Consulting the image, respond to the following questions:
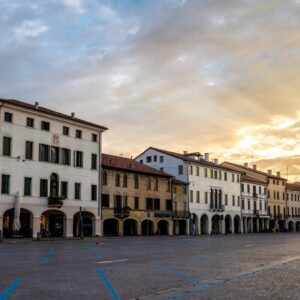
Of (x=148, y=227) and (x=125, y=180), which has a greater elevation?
(x=125, y=180)

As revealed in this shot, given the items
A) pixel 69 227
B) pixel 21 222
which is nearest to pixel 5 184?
pixel 21 222

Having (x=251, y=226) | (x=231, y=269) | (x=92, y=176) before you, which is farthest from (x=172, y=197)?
(x=231, y=269)

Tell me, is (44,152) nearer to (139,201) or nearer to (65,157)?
(65,157)

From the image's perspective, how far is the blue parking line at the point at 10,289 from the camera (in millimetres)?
10750

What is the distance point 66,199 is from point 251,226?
181 ft

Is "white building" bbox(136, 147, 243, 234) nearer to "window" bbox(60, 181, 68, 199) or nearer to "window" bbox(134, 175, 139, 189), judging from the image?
"window" bbox(134, 175, 139, 189)

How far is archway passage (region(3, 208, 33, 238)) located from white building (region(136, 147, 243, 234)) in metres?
31.4

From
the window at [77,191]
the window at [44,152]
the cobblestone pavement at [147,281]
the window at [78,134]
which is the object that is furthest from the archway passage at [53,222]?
the cobblestone pavement at [147,281]

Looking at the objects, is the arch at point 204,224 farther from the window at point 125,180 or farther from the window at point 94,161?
the window at point 94,161

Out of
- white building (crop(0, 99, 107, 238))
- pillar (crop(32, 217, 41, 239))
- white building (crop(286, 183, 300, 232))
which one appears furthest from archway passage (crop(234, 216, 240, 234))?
pillar (crop(32, 217, 41, 239))

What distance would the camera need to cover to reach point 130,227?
6919 cm

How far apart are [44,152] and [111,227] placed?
50.6 ft

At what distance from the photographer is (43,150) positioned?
55125 millimetres

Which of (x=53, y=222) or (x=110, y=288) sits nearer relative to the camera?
(x=110, y=288)
